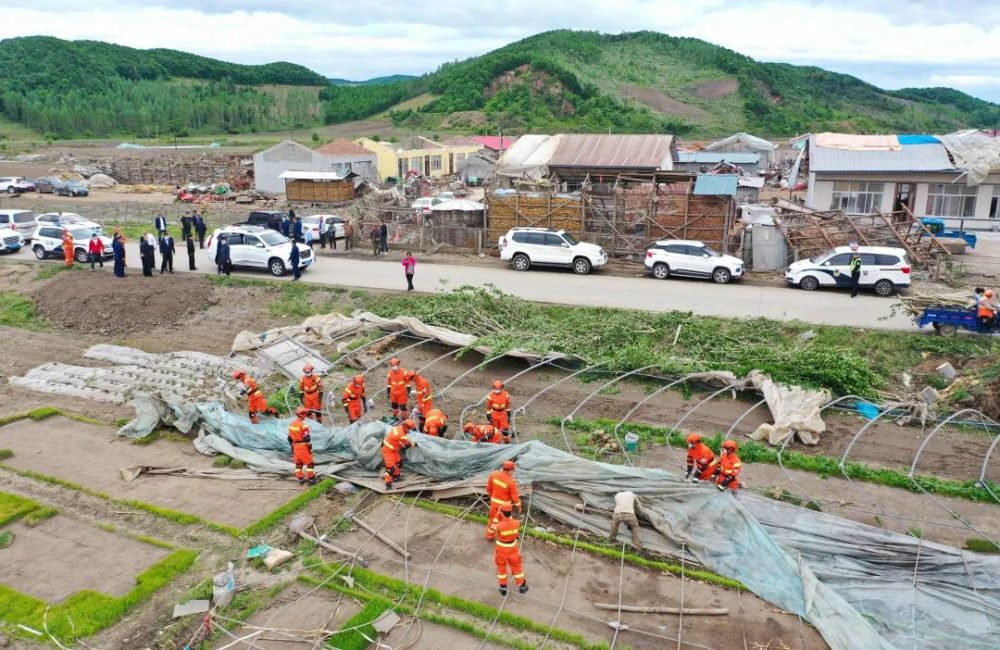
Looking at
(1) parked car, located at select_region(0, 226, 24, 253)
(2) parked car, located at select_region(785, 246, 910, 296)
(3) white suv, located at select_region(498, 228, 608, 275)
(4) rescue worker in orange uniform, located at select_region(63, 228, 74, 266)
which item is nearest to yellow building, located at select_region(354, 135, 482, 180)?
(1) parked car, located at select_region(0, 226, 24, 253)

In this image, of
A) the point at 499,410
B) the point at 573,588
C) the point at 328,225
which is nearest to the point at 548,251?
the point at 328,225

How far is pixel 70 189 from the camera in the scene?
50719mm

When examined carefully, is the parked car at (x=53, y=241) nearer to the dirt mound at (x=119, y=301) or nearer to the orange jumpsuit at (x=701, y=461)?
the dirt mound at (x=119, y=301)

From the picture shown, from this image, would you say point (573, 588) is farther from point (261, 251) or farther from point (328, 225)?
point (328, 225)

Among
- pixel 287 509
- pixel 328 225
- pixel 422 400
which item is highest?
pixel 328 225

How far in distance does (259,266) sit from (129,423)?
1259 cm

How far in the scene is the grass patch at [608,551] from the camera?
9.30 meters

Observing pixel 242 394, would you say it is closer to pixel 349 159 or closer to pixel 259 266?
pixel 259 266

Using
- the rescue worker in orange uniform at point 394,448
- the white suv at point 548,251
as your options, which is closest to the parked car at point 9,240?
the white suv at point 548,251

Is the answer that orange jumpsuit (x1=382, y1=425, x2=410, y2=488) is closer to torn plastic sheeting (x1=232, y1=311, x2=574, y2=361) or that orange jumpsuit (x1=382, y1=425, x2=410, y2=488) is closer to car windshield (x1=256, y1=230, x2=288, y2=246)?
torn plastic sheeting (x1=232, y1=311, x2=574, y2=361)

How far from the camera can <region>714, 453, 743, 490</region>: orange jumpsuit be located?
10500mm

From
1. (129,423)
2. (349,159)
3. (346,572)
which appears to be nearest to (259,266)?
(129,423)

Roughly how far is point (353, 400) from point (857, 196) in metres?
28.0

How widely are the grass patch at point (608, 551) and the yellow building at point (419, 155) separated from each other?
4735cm
